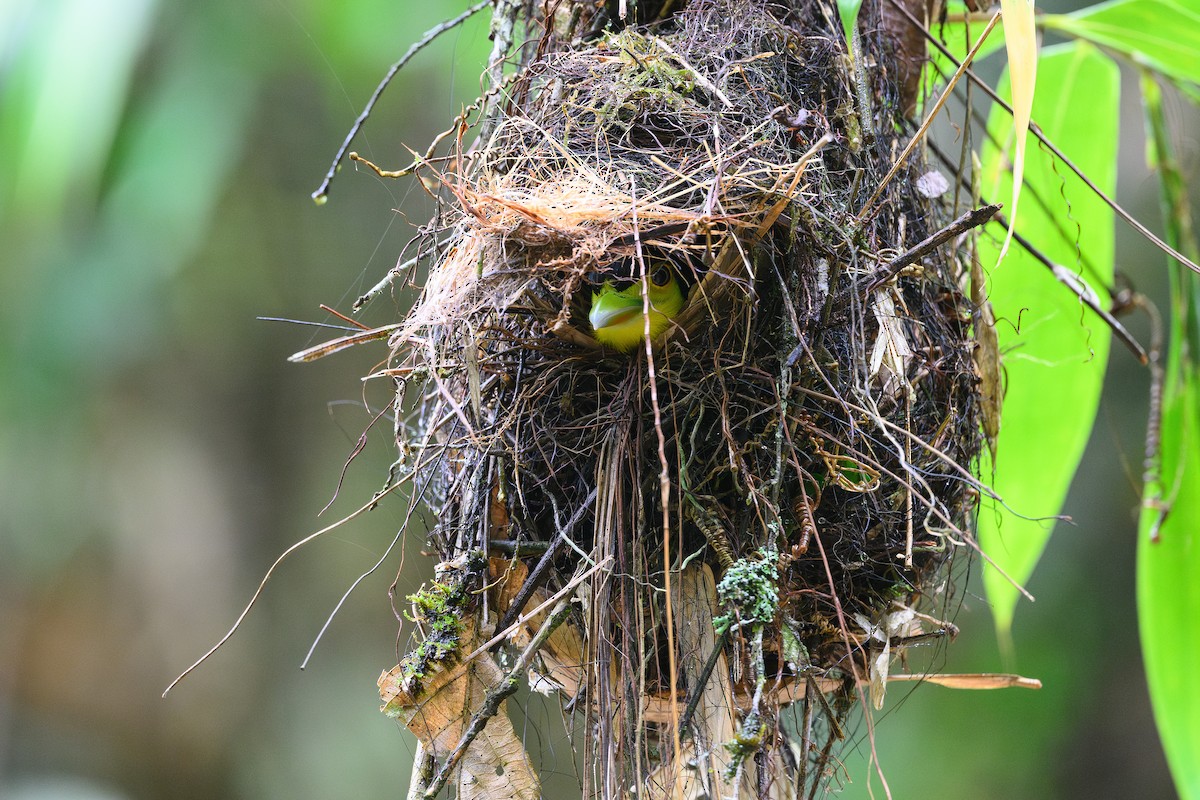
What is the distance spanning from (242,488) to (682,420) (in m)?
2.97

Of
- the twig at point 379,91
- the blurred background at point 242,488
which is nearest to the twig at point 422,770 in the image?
the twig at point 379,91

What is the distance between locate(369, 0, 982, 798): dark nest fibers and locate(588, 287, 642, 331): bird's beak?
Answer: 0.09 feet

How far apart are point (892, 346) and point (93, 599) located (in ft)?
10.7

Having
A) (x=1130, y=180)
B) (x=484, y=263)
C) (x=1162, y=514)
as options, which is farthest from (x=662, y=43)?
(x=1130, y=180)

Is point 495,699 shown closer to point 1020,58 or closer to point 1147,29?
point 1020,58

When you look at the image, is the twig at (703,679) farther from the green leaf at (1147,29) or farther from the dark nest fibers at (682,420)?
the green leaf at (1147,29)

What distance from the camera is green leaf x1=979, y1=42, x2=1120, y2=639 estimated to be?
1.44m

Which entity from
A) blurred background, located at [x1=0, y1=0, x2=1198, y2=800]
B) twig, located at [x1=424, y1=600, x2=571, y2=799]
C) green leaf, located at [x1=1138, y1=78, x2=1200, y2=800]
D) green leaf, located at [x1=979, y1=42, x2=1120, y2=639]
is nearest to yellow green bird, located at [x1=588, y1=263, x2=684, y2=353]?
twig, located at [x1=424, y1=600, x2=571, y2=799]

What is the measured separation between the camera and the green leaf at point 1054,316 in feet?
4.72

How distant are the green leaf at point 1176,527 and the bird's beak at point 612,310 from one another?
2.92ft

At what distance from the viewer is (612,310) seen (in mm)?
882

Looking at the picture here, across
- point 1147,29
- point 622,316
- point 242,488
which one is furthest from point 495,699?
point 242,488

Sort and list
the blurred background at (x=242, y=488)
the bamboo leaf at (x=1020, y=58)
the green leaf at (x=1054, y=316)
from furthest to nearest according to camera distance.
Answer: the blurred background at (x=242, y=488)
the green leaf at (x=1054, y=316)
the bamboo leaf at (x=1020, y=58)

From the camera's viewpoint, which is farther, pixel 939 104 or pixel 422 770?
pixel 422 770
